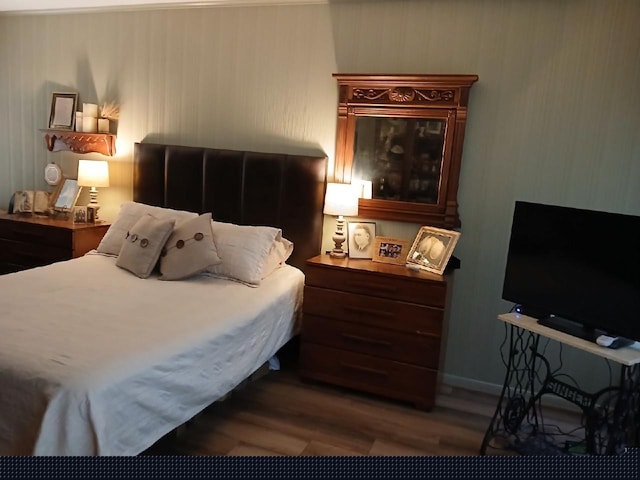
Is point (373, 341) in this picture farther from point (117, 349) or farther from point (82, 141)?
point (82, 141)

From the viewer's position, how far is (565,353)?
3.07 m

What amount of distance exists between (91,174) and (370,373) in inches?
101

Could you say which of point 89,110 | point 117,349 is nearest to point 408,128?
point 117,349

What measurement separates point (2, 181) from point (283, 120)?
2.82 metres

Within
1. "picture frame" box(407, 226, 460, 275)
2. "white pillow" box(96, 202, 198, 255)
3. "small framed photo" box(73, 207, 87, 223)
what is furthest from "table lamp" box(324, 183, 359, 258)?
"small framed photo" box(73, 207, 87, 223)

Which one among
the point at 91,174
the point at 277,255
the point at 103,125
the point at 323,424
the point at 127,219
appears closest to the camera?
the point at 323,424

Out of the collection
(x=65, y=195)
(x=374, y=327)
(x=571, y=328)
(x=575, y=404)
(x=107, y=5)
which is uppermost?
(x=107, y=5)

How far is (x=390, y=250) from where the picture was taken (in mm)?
3146

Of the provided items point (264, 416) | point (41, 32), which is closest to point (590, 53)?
point (264, 416)

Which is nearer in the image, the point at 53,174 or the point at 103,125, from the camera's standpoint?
the point at 103,125

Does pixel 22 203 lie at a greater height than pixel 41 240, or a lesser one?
greater

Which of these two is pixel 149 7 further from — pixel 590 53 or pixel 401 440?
pixel 401 440

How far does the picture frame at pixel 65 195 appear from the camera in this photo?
161 inches

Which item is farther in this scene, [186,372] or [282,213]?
[282,213]
